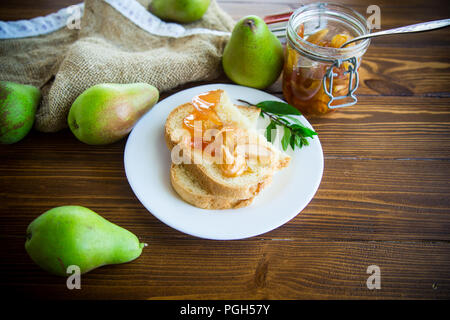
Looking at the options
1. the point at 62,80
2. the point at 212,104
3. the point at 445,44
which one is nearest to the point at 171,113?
the point at 212,104

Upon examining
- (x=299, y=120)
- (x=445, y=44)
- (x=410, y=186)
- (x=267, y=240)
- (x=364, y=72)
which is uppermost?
(x=445, y=44)

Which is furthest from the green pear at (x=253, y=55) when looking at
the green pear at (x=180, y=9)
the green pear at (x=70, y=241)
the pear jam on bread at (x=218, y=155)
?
the green pear at (x=70, y=241)

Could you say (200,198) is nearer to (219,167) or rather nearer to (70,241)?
(219,167)

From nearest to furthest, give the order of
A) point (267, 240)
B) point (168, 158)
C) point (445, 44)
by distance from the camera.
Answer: point (267, 240)
point (168, 158)
point (445, 44)

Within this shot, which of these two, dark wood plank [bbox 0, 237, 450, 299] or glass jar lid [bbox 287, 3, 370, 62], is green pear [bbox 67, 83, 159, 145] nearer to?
dark wood plank [bbox 0, 237, 450, 299]

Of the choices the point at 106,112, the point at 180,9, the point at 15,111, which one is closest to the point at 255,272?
the point at 106,112

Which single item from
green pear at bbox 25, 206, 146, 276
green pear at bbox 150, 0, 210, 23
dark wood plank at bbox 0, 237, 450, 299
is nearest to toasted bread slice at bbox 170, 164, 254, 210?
dark wood plank at bbox 0, 237, 450, 299
